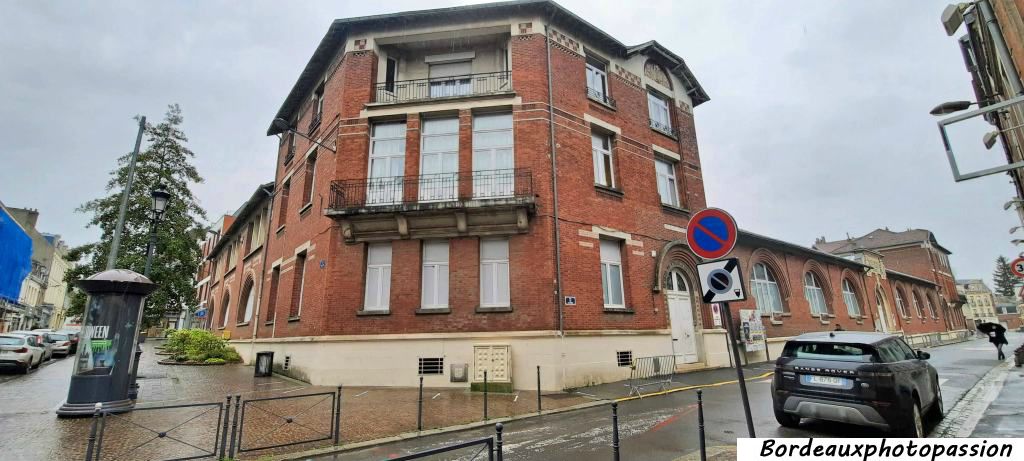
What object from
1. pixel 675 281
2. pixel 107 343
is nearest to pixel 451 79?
pixel 675 281

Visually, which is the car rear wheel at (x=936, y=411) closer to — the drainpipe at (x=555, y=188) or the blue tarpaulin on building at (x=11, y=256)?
the drainpipe at (x=555, y=188)

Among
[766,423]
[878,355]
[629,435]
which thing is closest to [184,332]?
[629,435]

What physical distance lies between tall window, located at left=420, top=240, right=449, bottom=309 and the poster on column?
12.6m

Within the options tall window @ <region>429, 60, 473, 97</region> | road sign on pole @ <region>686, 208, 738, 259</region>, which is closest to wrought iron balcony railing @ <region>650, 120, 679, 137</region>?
tall window @ <region>429, 60, 473, 97</region>

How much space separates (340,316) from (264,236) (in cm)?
1154

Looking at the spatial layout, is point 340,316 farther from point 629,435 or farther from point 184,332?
point 184,332

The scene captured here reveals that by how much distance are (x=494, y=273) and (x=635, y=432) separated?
7.04m

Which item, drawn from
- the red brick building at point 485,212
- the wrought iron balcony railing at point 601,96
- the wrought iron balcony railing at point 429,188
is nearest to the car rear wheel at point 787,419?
the red brick building at point 485,212

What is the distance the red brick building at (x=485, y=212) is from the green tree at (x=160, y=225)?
11597 mm

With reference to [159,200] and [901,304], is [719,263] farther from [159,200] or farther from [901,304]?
[901,304]

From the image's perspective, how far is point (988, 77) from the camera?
10.5 meters

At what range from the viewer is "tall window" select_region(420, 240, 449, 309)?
44.2 ft

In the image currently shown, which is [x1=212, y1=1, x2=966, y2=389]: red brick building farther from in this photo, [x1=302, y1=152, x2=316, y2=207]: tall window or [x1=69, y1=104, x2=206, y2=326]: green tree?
[x1=69, y1=104, x2=206, y2=326]: green tree

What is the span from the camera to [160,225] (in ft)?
83.5
